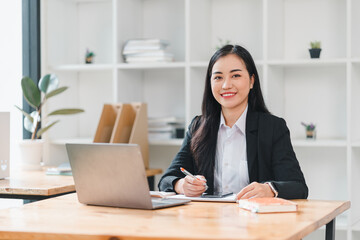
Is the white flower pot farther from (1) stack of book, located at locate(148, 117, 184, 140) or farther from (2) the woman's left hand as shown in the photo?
(2) the woman's left hand

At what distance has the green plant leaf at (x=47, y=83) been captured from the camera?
11.5 feet

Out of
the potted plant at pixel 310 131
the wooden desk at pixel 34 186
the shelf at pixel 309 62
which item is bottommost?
the wooden desk at pixel 34 186

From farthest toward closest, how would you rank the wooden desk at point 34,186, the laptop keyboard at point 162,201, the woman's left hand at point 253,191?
the wooden desk at point 34,186 → the woman's left hand at point 253,191 → the laptop keyboard at point 162,201

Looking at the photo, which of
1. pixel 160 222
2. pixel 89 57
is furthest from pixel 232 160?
pixel 89 57

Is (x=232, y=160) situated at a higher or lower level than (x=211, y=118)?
lower

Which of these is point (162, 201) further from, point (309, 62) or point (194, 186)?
point (309, 62)

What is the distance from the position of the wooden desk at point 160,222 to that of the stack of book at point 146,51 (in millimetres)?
1797

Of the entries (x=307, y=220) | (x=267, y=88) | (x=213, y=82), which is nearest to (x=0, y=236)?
(x=307, y=220)

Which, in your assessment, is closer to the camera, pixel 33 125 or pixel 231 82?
pixel 231 82

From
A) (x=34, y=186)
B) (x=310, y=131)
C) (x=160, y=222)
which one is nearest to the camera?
(x=160, y=222)

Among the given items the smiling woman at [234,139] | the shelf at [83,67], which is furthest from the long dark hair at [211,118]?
the shelf at [83,67]

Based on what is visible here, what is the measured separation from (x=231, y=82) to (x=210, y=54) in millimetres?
1342

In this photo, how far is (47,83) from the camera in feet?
11.6

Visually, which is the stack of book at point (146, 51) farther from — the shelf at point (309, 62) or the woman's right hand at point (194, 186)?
the woman's right hand at point (194, 186)
